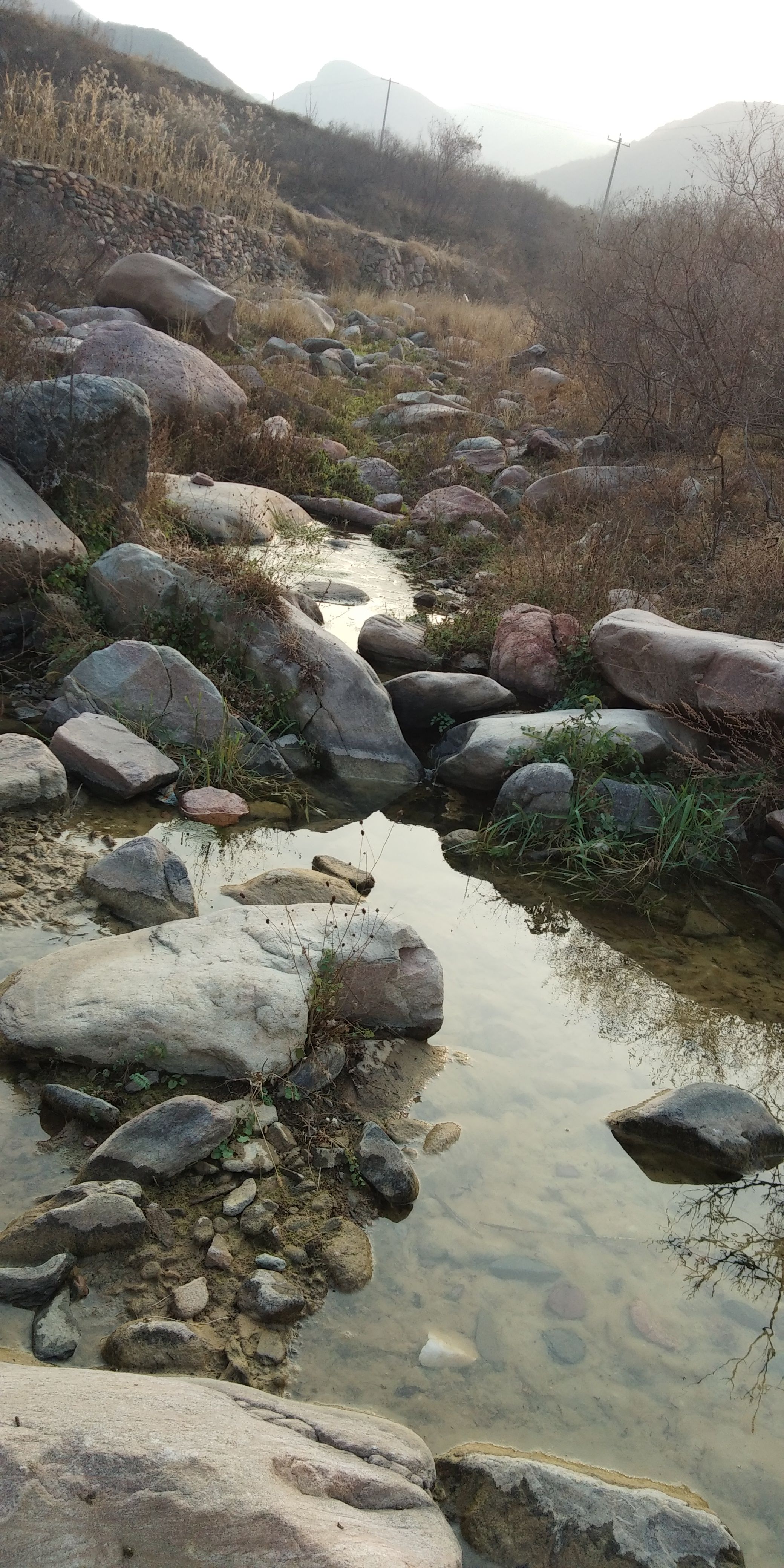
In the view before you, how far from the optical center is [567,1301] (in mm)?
2848

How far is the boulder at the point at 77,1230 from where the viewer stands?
2582mm

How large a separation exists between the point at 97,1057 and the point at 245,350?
40.4ft

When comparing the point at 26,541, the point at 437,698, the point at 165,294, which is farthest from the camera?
the point at 165,294

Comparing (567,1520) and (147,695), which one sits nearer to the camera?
(567,1520)

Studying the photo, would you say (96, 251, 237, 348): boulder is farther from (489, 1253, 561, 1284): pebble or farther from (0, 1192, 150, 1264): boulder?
(489, 1253, 561, 1284): pebble

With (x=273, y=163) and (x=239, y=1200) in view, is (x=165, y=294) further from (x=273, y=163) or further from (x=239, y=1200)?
(x=273, y=163)

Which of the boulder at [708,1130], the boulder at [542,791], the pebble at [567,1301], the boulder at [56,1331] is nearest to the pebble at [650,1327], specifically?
the pebble at [567,1301]

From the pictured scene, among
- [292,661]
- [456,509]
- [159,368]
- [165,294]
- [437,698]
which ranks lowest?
[437,698]

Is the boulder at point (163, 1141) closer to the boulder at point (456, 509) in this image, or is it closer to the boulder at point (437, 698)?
the boulder at point (437, 698)

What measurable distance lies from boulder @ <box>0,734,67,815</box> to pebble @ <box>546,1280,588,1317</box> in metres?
3.07

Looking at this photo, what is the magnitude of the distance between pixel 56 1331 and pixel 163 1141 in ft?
1.97

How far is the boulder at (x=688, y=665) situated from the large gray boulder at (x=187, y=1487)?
4439mm

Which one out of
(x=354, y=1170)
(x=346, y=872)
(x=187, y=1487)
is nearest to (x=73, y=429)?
(x=346, y=872)

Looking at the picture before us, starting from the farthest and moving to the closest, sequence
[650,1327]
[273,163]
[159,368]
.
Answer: [273,163], [159,368], [650,1327]
